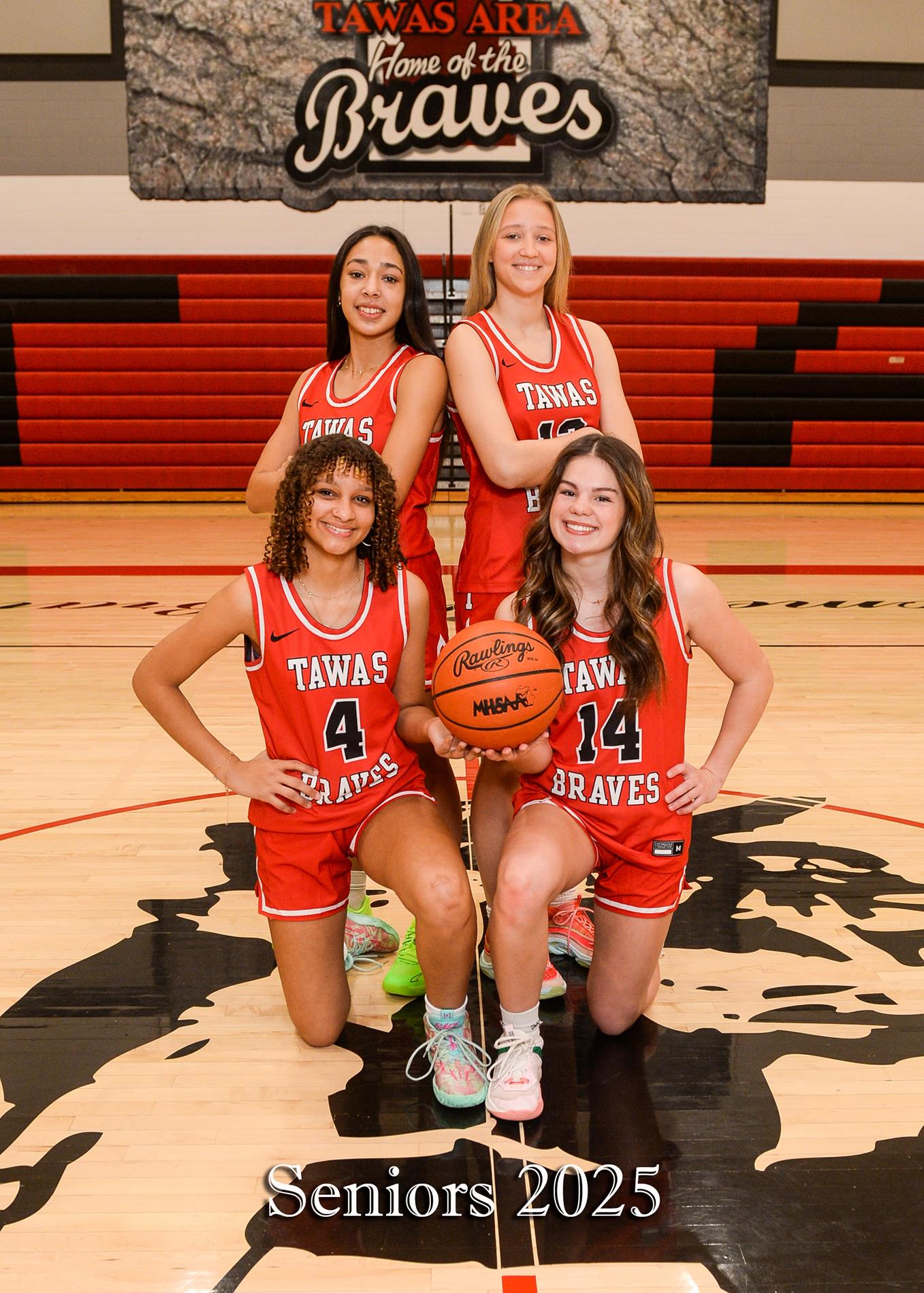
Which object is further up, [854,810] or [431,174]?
[431,174]

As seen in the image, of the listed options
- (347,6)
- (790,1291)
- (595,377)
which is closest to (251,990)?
(790,1291)

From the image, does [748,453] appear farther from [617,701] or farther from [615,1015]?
[615,1015]

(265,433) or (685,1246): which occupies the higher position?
(265,433)

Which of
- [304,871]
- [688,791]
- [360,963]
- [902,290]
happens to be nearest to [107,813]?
[360,963]

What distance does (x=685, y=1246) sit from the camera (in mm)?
1604

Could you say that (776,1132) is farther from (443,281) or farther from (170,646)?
(443,281)

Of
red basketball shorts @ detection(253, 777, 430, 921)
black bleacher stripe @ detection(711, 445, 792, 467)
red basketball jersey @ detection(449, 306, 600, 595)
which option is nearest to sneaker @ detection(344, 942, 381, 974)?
red basketball shorts @ detection(253, 777, 430, 921)

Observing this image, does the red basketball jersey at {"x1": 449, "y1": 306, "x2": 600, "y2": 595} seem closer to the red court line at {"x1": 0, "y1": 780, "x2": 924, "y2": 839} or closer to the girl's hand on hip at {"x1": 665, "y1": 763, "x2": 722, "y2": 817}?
the girl's hand on hip at {"x1": 665, "y1": 763, "x2": 722, "y2": 817}

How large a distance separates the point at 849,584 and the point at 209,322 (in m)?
5.56

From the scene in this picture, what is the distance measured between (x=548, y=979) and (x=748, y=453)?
766cm

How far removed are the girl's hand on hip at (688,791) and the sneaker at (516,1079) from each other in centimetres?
46

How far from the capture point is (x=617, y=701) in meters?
2.13

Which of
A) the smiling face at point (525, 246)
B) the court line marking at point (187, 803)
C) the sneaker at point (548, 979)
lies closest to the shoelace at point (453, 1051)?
the sneaker at point (548, 979)

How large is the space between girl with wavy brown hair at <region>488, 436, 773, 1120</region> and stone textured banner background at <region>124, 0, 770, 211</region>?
8.09m
